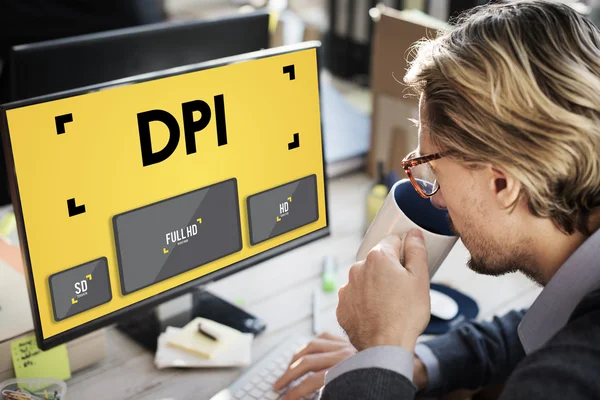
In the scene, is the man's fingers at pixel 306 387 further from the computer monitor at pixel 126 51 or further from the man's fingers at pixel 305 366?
the computer monitor at pixel 126 51

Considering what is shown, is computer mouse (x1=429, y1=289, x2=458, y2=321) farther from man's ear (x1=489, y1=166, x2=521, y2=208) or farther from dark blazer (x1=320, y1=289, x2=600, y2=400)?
man's ear (x1=489, y1=166, x2=521, y2=208)

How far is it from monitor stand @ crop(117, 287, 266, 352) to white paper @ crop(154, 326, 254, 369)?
0.03m

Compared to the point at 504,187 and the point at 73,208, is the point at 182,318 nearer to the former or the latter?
the point at 73,208

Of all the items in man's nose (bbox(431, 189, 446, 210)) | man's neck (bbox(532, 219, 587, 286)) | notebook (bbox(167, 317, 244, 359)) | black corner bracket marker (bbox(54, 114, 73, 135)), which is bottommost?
notebook (bbox(167, 317, 244, 359))

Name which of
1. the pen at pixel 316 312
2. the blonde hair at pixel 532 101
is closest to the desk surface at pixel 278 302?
the pen at pixel 316 312

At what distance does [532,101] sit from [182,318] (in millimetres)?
790

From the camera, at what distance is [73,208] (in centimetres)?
106

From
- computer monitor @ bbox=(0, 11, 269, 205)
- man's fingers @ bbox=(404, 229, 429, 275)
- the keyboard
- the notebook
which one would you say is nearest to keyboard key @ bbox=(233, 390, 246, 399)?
the keyboard

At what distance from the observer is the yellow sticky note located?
1152 millimetres

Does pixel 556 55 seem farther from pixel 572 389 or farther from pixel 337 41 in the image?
pixel 337 41

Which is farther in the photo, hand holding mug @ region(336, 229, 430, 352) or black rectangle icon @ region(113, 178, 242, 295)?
black rectangle icon @ region(113, 178, 242, 295)

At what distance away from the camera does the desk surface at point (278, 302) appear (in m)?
1.21

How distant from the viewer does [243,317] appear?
1.39m

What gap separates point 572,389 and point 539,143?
308 mm
